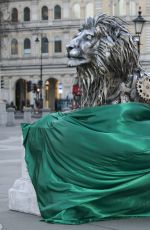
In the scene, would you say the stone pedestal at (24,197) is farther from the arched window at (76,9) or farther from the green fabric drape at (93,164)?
the arched window at (76,9)

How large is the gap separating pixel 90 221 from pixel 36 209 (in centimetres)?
77

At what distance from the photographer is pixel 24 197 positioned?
261 inches

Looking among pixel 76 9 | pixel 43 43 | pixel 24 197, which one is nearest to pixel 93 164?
pixel 24 197

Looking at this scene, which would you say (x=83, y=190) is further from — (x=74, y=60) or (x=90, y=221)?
(x=74, y=60)

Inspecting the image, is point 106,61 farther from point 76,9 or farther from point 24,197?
point 76,9

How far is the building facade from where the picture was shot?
242 ft

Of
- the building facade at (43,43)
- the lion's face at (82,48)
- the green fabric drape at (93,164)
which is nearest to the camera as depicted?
the green fabric drape at (93,164)

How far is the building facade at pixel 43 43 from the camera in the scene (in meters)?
73.7

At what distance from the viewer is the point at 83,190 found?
5.99 meters

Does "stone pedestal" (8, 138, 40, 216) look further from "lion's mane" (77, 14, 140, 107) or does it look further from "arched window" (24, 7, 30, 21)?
"arched window" (24, 7, 30, 21)

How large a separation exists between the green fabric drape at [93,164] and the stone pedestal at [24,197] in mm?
163

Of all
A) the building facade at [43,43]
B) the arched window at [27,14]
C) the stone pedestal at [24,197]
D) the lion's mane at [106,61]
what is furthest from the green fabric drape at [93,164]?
the arched window at [27,14]

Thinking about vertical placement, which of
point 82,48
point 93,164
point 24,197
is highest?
point 82,48

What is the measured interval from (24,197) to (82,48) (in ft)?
5.56
